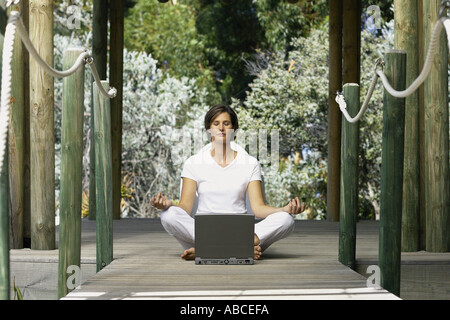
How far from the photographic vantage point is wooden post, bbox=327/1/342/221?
24.3 feet

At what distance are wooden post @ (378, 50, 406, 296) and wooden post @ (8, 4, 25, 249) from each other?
88.3 inches

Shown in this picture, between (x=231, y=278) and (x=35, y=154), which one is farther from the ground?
(x=35, y=154)

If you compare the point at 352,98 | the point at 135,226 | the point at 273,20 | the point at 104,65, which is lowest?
the point at 135,226

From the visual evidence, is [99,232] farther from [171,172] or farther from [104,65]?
[171,172]

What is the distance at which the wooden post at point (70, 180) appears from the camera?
12.2ft

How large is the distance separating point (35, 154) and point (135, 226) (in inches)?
102

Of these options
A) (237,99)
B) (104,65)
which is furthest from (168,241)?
(237,99)

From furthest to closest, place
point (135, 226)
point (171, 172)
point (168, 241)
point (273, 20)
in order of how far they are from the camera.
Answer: point (273, 20) → point (171, 172) → point (135, 226) → point (168, 241)

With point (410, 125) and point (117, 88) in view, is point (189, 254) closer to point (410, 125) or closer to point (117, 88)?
point (410, 125)

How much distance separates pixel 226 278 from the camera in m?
3.54

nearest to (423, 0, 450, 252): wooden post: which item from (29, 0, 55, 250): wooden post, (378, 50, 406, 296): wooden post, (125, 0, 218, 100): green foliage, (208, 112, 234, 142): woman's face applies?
(378, 50, 406, 296): wooden post

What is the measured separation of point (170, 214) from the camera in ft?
13.4

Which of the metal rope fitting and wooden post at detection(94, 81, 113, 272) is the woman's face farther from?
the metal rope fitting
